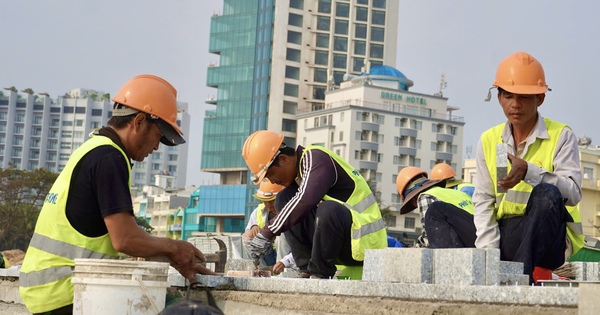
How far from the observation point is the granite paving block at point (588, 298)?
4.00m

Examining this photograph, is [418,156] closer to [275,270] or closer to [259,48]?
[259,48]

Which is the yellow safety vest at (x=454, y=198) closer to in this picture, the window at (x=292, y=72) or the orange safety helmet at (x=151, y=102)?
the orange safety helmet at (x=151, y=102)

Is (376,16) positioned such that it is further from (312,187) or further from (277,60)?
(312,187)

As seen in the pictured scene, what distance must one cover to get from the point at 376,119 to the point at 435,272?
104357mm

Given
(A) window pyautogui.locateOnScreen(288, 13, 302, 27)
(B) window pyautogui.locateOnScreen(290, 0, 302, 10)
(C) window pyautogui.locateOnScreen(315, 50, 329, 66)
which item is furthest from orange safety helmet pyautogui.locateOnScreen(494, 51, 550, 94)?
(C) window pyautogui.locateOnScreen(315, 50, 329, 66)

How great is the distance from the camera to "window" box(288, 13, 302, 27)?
A: 4673 inches

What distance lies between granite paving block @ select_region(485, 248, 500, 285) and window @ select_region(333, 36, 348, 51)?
117 m

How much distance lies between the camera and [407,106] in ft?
366

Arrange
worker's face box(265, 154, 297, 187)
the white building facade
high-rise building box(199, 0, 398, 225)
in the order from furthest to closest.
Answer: high-rise building box(199, 0, 398, 225) < the white building facade < worker's face box(265, 154, 297, 187)

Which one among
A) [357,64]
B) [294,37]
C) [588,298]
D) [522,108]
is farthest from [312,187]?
[357,64]

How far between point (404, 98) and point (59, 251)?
106842 millimetres

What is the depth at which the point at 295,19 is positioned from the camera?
119 meters

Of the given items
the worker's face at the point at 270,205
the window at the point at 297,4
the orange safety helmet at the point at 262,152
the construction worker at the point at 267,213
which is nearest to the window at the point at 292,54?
the window at the point at 297,4

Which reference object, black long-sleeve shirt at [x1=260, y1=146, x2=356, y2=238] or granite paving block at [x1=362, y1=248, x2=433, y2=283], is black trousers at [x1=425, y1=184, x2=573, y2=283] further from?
black long-sleeve shirt at [x1=260, y1=146, x2=356, y2=238]
